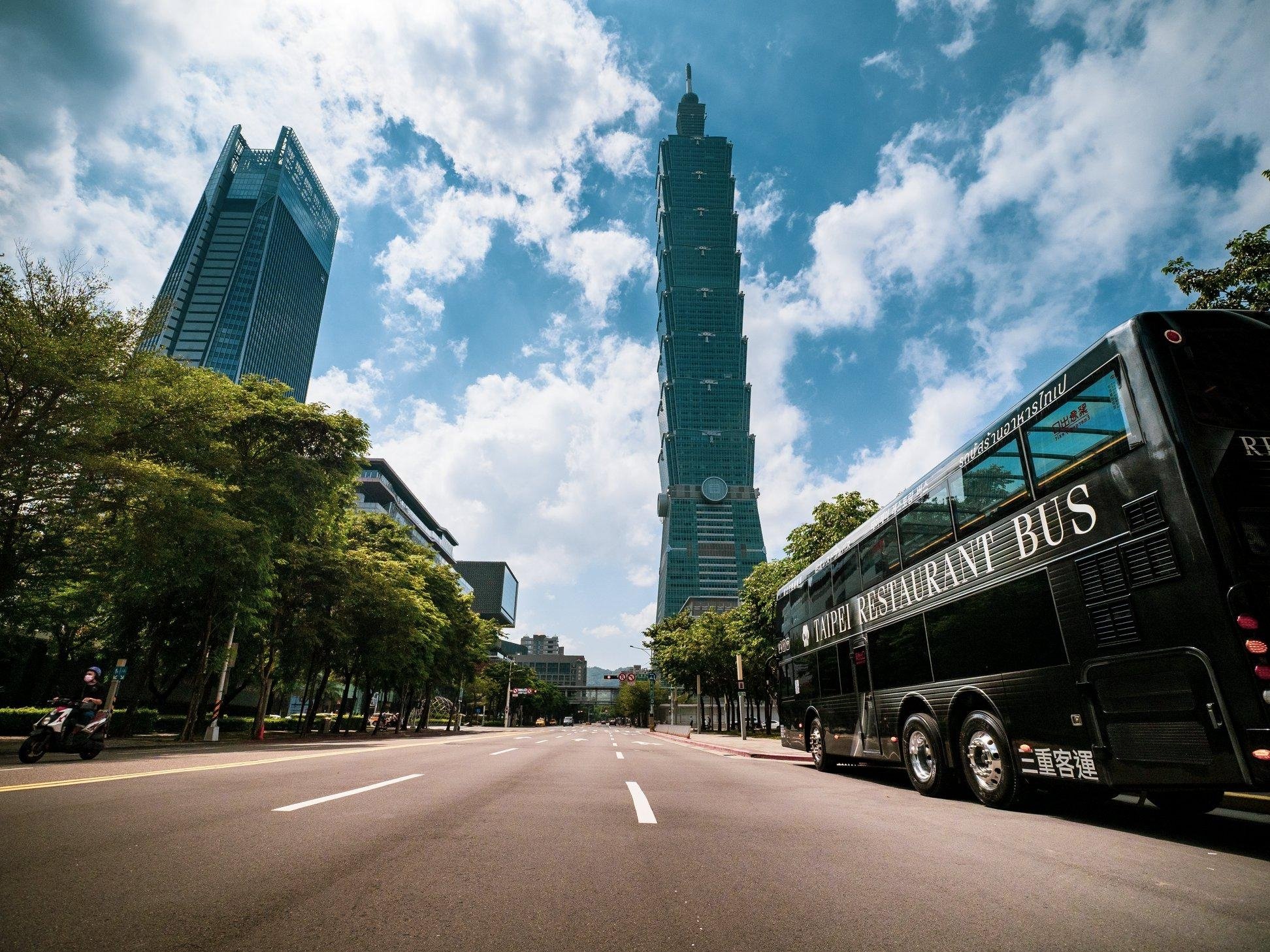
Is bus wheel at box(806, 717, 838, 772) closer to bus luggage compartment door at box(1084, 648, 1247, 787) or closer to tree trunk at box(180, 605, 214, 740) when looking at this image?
bus luggage compartment door at box(1084, 648, 1247, 787)

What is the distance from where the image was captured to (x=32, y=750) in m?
10.5

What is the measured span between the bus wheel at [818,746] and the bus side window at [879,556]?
151 inches

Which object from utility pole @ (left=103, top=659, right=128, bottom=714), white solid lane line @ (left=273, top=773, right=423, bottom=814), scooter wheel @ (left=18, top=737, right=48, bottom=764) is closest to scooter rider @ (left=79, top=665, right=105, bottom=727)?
scooter wheel @ (left=18, top=737, right=48, bottom=764)

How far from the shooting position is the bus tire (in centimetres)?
736

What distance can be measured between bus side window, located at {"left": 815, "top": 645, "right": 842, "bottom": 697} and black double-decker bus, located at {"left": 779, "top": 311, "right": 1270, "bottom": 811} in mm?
2572

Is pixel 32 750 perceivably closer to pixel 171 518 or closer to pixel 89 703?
pixel 89 703

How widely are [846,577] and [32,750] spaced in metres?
14.7

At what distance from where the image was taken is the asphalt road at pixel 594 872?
9.61 ft

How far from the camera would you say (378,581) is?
28672 millimetres

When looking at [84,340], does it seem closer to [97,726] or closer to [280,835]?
[97,726]

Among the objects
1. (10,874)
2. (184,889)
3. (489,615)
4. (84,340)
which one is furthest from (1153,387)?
(489,615)

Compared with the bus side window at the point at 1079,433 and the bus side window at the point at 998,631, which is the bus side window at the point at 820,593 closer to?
the bus side window at the point at 998,631

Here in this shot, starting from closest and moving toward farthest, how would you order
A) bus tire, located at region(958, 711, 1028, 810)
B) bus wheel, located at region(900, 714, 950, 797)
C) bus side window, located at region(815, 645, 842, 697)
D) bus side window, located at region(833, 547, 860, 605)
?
1. bus tire, located at region(958, 711, 1028, 810)
2. bus wheel, located at region(900, 714, 950, 797)
3. bus side window, located at region(833, 547, 860, 605)
4. bus side window, located at region(815, 645, 842, 697)

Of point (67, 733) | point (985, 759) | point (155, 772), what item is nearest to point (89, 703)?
point (67, 733)
